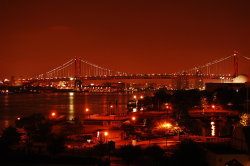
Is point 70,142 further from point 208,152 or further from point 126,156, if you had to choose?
point 208,152

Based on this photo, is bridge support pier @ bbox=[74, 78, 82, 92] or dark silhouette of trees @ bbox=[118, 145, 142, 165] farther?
bridge support pier @ bbox=[74, 78, 82, 92]

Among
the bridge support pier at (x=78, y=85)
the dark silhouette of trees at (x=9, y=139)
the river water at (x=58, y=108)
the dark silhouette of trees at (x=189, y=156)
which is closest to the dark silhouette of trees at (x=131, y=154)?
the dark silhouette of trees at (x=189, y=156)

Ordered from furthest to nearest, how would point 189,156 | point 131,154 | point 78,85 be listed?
point 78,85 < point 131,154 < point 189,156

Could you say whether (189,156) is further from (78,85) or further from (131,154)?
(78,85)

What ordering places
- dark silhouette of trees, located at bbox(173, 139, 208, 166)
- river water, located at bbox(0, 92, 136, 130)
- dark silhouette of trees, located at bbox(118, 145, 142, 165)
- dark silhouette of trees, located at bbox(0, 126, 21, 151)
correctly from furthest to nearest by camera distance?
river water, located at bbox(0, 92, 136, 130), dark silhouette of trees, located at bbox(0, 126, 21, 151), dark silhouette of trees, located at bbox(118, 145, 142, 165), dark silhouette of trees, located at bbox(173, 139, 208, 166)

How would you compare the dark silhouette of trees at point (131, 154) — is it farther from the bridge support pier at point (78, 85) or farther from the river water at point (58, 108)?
the bridge support pier at point (78, 85)

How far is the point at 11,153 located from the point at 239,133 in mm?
2886

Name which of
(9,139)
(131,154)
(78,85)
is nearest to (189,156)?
(131,154)

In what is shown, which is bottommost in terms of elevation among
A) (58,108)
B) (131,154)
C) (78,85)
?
(131,154)

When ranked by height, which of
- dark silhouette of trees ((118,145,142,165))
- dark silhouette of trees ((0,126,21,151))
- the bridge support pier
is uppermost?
the bridge support pier

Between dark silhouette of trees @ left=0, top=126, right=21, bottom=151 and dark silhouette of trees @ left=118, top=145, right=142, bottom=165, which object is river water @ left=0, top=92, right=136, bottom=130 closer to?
dark silhouette of trees @ left=0, top=126, right=21, bottom=151

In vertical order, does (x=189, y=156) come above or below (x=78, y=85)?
below

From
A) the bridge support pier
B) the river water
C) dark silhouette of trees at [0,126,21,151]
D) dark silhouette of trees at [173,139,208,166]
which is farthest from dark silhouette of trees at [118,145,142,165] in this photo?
the bridge support pier

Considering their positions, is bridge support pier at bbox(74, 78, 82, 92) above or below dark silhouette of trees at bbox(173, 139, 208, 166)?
above
